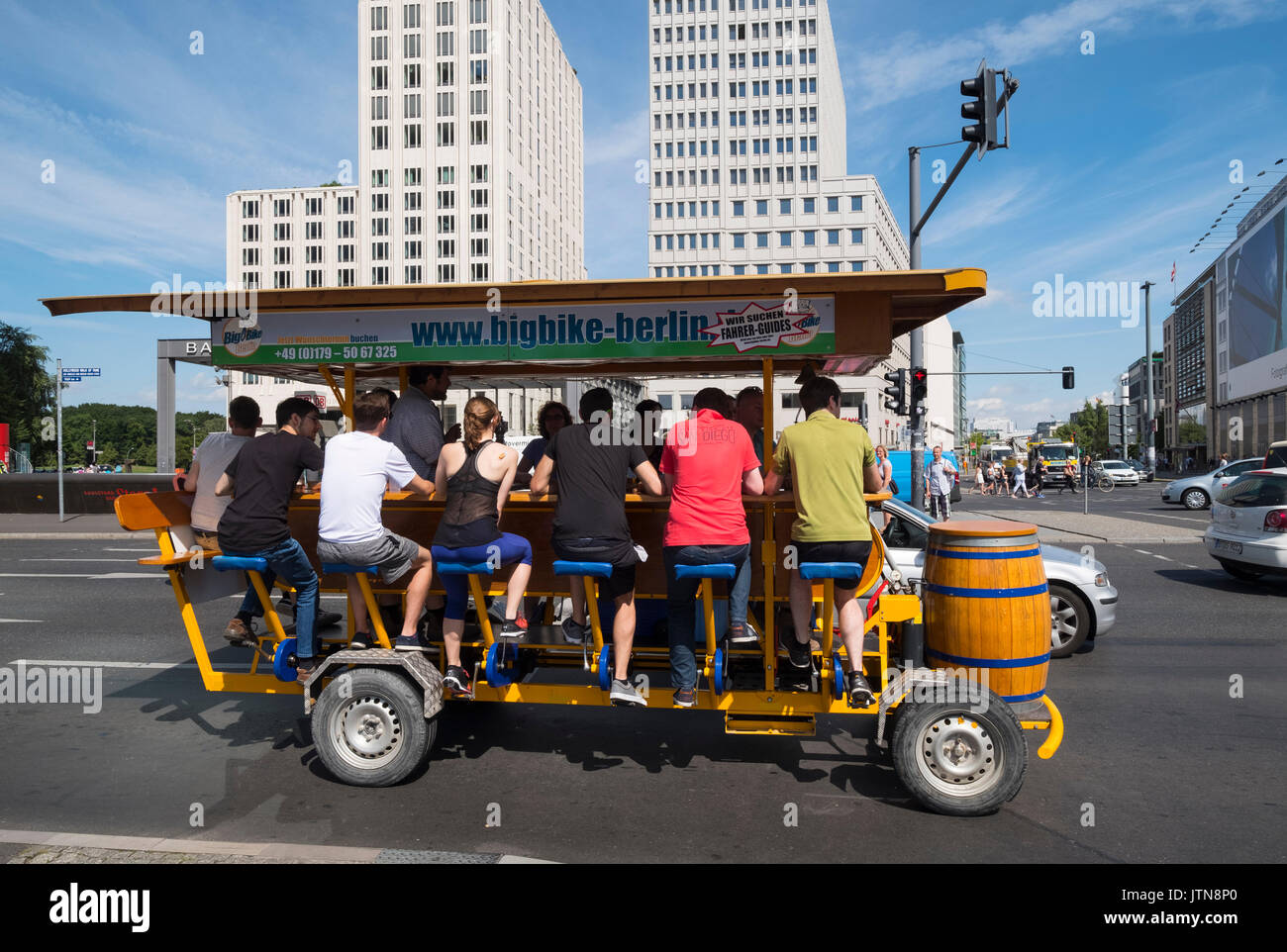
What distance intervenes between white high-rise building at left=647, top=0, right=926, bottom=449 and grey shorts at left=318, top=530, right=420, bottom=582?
3641 inches

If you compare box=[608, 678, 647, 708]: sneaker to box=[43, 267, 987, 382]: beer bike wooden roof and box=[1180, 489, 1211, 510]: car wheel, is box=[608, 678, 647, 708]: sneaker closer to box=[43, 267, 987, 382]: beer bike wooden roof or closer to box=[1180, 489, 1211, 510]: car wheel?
box=[43, 267, 987, 382]: beer bike wooden roof

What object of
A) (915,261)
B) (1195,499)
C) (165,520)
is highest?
(915,261)

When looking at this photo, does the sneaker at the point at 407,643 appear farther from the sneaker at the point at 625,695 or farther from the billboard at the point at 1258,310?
the billboard at the point at 1258,310

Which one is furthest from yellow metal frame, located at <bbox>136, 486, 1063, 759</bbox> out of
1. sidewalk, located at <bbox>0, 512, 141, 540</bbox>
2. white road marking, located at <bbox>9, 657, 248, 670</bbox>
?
sidewalk, located at <bbox>0, 512, 141, 540</bbox>

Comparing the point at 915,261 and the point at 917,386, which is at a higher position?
the point at 915,261

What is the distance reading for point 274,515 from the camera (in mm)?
5160

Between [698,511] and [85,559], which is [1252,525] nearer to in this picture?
[698,511]

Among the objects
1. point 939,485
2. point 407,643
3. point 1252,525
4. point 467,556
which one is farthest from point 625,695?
point 939,485

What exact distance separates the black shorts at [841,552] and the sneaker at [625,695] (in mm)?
1113

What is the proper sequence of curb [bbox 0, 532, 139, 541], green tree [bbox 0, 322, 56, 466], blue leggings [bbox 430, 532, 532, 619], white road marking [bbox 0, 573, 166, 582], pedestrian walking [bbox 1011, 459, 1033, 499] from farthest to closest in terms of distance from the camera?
green tree [bbox 0, 322, 56, 466] < pedestrian walking [bbox 1011, 459, 1033, 499] < curb [bbox 0, 532, 139, 541] < white road marking [bbox 0, 573, 166, 582] < blue leggings [bbox 430, 532, 532, 619]

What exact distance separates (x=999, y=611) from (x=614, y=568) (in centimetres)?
200

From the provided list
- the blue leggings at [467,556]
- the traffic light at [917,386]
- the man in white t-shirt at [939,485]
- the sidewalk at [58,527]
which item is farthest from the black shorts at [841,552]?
the sidewalk at [58,527]

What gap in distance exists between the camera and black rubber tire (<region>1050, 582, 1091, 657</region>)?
7.74 m
